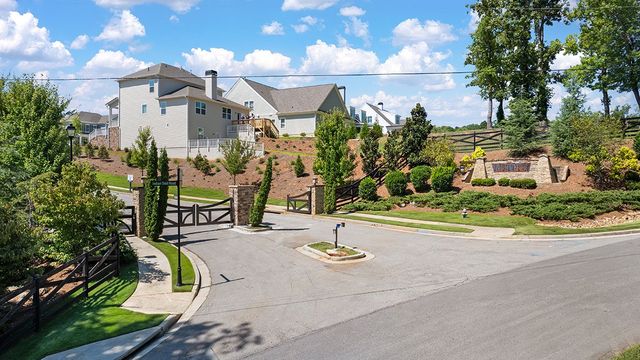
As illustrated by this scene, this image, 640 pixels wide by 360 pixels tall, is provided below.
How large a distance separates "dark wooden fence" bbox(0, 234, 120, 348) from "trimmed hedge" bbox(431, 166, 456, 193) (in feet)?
73.9

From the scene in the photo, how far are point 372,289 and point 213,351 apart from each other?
519cm

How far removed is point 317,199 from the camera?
29.2 m

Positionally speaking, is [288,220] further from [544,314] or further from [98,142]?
[98,142]

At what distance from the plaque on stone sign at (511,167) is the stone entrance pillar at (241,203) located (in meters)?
18.6

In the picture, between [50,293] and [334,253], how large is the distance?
30.4 feet

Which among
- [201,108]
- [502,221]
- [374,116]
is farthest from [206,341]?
[374,116]

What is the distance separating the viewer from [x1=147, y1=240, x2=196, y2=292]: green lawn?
42.3 feet

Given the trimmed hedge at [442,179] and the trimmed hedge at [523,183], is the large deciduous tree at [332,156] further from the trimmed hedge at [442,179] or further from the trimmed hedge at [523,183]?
the trimmed hedge at [523,183]

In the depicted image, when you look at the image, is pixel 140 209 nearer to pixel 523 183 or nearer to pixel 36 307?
pixel 36 307

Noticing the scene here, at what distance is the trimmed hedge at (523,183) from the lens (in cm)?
2884

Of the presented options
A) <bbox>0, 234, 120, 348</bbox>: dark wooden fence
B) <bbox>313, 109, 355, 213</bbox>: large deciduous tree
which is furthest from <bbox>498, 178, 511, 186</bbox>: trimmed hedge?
<bbox>0, 234, 120, 348</bbox>: dark wooden fence

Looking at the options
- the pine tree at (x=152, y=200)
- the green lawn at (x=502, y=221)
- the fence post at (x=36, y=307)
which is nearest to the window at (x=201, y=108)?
the green lawn at (x=502, y=221)

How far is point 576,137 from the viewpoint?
28.6m

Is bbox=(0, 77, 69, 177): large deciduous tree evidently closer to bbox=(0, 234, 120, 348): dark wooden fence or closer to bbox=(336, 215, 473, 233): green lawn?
bbox=(0, 234, 120, 348): dark wooden fence
